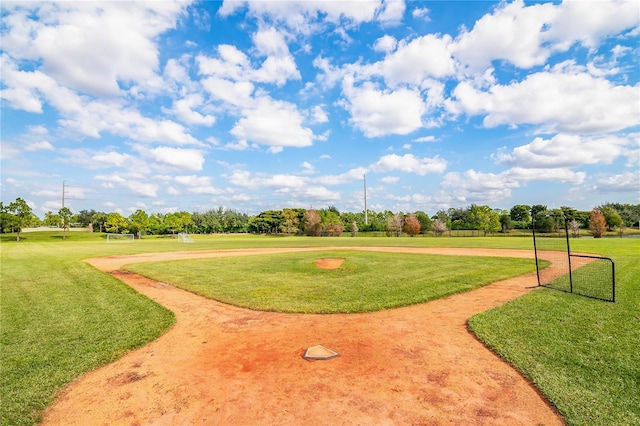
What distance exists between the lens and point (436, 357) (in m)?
5.66

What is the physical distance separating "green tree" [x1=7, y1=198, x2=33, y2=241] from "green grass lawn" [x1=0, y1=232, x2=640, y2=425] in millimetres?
59526

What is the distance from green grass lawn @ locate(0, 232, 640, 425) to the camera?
14.2 ft

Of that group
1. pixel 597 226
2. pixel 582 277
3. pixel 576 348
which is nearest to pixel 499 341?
pixel 576 348

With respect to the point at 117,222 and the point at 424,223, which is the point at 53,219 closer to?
the point at 117,222

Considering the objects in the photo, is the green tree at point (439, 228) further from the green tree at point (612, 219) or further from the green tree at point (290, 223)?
the green tree at point (290, 223)

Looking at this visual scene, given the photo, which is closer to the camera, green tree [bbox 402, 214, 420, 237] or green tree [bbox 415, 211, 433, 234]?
green tree [bbox 402, 214, 420, 237]

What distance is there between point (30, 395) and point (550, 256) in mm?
24034

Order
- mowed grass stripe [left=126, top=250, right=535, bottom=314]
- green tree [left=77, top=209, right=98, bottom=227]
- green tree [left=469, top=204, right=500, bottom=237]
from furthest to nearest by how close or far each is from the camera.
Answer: green tree [left=77, top=209, right=98, bottom=227] < green tree [left=469, top=204, right=500, bottom=237] < mowed grass stripe [left=126, top=250, right=535, bottom=314]

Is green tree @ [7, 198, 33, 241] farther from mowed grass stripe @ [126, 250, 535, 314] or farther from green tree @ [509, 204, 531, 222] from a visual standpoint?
green tree @ [509, 204, 531, 222]

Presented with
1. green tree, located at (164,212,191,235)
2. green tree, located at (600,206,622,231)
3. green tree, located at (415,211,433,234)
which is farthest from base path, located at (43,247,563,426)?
green tree, located at (164,212,191,235)

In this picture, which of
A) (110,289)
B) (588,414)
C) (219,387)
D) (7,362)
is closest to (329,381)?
(219,387)

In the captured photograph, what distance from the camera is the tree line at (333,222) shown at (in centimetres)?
5659

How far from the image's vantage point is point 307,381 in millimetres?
4805

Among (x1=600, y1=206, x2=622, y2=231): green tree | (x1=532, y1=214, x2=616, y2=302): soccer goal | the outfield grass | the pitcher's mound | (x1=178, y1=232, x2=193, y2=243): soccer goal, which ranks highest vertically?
(x1=600, y1=206, x2=622, y2=231): green tree
